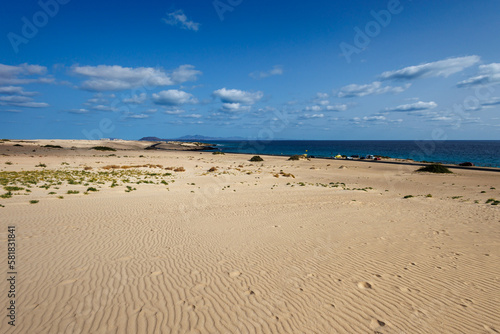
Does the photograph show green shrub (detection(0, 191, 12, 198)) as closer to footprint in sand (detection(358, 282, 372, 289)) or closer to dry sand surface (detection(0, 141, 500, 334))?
dry sand surface (detection(0, 141, 500, 334))

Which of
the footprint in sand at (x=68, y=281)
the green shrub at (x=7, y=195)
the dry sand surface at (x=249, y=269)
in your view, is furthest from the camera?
the green shrub at (x=7, y=195)

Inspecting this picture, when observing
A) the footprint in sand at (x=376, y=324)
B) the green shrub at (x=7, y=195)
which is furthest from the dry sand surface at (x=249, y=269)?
the green shrub at (x=7, y=195)

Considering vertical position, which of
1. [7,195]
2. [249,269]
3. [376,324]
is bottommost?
[249,269]

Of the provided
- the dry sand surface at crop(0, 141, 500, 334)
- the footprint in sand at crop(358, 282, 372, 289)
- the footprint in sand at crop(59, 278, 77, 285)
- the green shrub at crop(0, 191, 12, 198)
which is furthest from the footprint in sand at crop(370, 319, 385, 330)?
the green shrub at crop(0, 191, 12, 198)

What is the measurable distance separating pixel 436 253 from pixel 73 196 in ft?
62.1

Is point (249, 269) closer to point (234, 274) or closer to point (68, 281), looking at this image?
point (234, 274)

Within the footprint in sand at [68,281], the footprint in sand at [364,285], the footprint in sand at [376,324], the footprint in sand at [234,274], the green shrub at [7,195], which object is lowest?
the footprint in sand at [234,274]

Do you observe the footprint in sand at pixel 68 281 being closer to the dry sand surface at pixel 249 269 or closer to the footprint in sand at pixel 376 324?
the dry sand surface at pixel 249 269

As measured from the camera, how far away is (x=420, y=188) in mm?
24109

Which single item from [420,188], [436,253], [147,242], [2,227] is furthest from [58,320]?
[420,188]

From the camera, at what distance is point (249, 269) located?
688 centimetres

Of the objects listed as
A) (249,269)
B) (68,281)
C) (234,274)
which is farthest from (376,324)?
(68,281)

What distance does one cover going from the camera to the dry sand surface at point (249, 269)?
4.71 metres

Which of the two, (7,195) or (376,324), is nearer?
(376,324)
